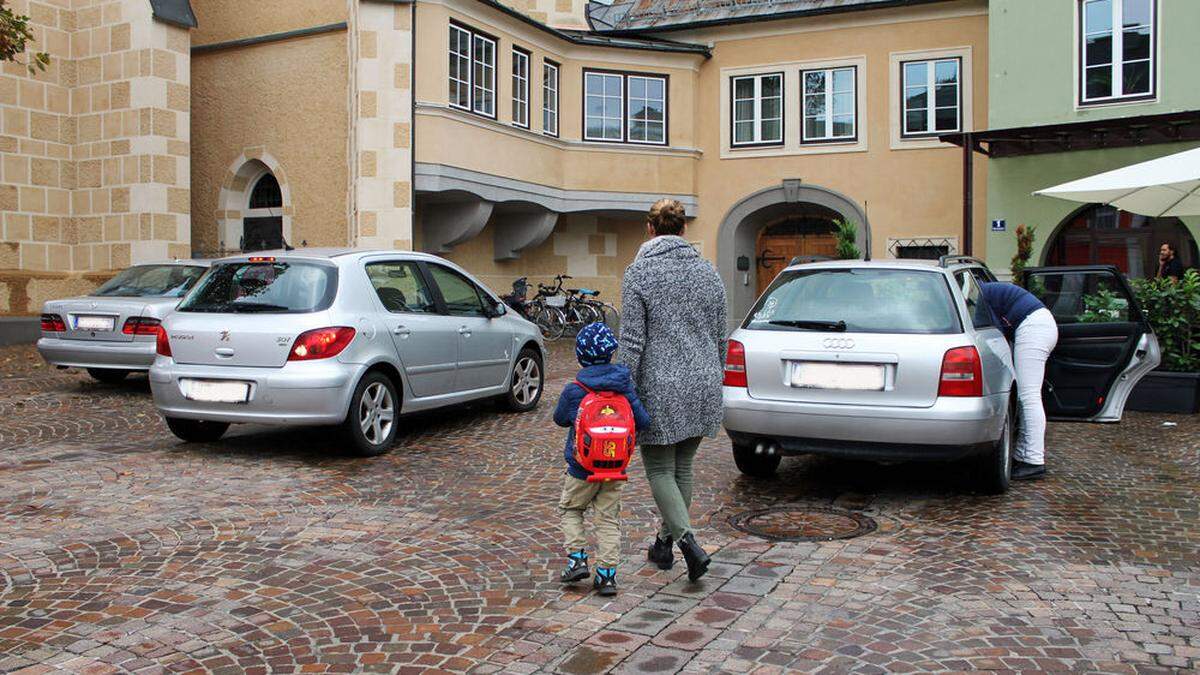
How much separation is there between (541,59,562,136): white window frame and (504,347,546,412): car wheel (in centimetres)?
1097

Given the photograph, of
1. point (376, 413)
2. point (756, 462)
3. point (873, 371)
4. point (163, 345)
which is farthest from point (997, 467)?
point (163, 345)

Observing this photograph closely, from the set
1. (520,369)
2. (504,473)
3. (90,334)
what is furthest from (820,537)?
(90,334)

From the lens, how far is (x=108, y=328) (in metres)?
10.8

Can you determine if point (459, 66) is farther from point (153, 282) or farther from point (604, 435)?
point (604, 435)

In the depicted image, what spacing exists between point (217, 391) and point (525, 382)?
3.43 meters

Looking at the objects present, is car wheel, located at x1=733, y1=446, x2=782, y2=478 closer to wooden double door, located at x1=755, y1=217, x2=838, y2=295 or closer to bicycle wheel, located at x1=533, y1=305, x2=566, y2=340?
bicycle wheel, located at x1=533, y1=305, x2=566, y2=340

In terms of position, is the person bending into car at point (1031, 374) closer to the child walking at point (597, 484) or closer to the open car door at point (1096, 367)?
the open car door at point (1096, 367)

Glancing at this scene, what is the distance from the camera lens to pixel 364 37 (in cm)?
1695

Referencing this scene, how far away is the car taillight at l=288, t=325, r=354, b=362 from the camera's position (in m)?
7.39

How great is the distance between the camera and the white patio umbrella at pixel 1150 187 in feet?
32.4

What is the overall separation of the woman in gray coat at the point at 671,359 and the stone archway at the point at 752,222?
16.5 meters

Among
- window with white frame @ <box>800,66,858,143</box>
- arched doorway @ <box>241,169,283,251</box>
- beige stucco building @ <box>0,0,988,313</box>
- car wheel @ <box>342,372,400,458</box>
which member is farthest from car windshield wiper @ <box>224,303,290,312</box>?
window with white frame @ <box>800,66,858,143</box>

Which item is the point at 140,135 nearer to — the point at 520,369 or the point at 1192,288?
the point at 520,369

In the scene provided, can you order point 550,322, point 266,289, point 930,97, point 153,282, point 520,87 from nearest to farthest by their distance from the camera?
point 266,289
point 153,282
point 520,87
point 550,322
point 930,97
